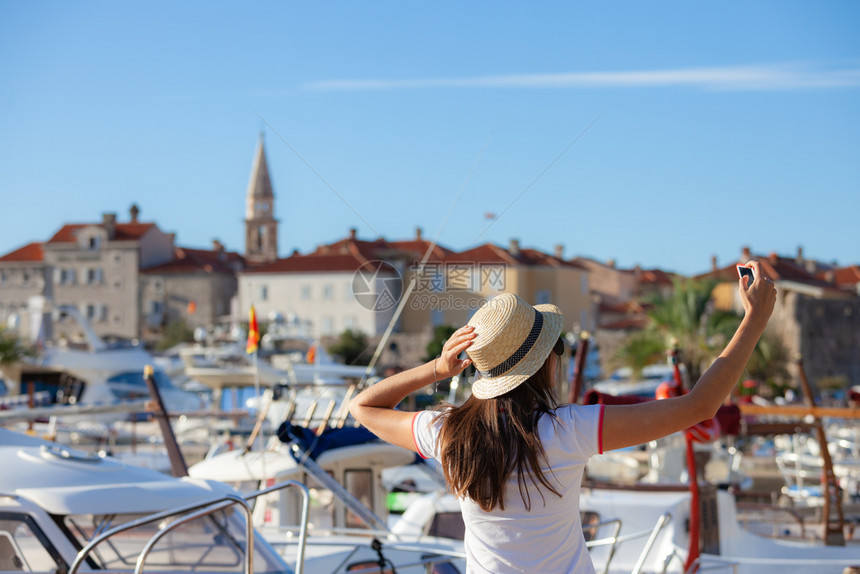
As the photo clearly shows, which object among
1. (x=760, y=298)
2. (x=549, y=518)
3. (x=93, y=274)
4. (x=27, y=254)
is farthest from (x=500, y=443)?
(x=27, y=254)

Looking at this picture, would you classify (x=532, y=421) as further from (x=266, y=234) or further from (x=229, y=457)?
(x=266, y=234)

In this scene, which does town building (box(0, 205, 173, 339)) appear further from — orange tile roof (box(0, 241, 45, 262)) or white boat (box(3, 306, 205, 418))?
white boat (box(3, 306, 205, 418))

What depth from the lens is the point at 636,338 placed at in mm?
37188

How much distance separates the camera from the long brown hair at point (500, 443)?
237cm

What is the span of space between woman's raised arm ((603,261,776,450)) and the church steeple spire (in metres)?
83.1

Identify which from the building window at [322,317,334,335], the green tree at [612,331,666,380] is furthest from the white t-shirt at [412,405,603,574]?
the building window at [322,317,334,335]

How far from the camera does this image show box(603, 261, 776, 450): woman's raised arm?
7.32 ft

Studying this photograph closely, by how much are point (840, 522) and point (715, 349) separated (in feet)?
68.7

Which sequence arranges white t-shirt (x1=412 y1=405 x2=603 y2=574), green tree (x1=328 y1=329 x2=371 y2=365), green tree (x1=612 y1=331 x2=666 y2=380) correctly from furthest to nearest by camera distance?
green tree (x1=328 y1=329 x2=371 y2=365) < green tree (x1=612 y1=331 x2=666 y2=380) < white t-shirt (x1=412 y1=405 x2=603 y2=574)

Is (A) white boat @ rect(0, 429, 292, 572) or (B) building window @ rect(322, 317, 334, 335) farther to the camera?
(B) building window @ rect(322, 317, 334, 335)

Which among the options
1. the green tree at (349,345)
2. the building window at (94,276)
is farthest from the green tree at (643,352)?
the building window at (94,276)

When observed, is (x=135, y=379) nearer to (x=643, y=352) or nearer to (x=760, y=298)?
(x=643, y=352)

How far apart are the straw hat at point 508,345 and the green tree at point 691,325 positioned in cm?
2863

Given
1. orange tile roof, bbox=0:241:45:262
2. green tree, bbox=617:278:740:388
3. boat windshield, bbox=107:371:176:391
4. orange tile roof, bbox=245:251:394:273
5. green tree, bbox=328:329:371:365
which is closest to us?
boat windshield, bbox=107:371:176:391
